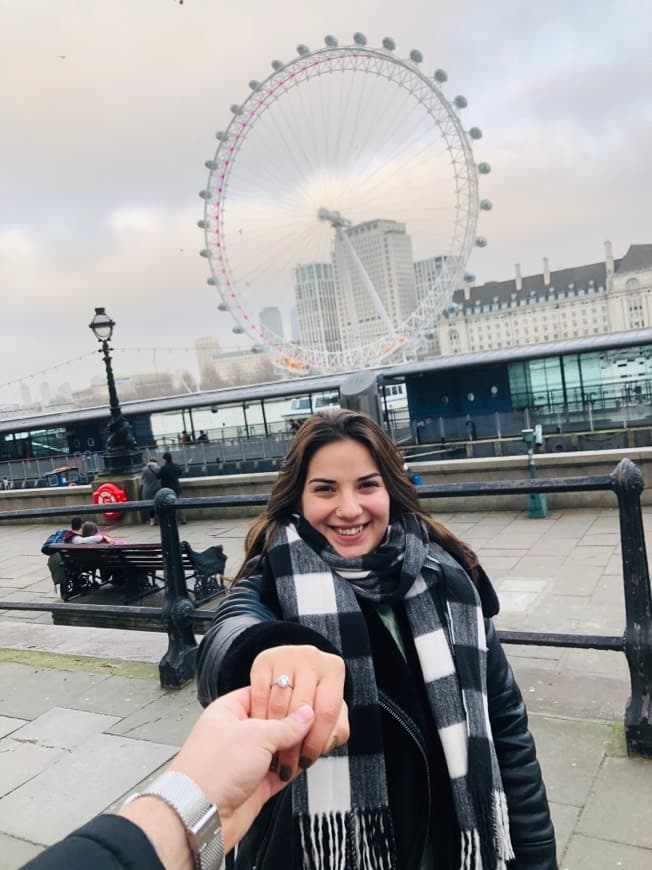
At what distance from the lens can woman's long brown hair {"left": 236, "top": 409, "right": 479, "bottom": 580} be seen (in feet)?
5.66

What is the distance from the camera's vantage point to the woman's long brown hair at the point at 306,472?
1.73 m

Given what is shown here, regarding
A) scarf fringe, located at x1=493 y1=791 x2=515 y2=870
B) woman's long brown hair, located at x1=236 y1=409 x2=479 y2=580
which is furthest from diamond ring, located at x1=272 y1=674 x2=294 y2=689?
scarf fringe, located at x1=493 y1=791 x2=515 y2=870

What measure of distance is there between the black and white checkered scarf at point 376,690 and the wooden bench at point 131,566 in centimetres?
519

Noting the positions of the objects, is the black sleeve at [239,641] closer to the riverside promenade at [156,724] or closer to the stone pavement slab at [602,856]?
the stone pavement slab at [602,856]

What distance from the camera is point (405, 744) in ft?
4.88

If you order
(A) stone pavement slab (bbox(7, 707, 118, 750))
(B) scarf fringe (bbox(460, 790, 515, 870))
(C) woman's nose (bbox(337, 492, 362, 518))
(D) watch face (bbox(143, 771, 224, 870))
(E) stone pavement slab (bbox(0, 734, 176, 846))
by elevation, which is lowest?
(E) stone pavement slab (bbox(0, 734, 176, 846))

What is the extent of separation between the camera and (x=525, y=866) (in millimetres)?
1650

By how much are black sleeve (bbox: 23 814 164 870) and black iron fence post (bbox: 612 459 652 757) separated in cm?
236

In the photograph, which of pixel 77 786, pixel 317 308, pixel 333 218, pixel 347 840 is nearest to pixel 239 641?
pixel 347 840

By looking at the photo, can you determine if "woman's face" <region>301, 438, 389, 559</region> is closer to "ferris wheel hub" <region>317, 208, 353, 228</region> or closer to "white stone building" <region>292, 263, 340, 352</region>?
"ferris wheel hub" <region>317, 208, 353, 228</region>

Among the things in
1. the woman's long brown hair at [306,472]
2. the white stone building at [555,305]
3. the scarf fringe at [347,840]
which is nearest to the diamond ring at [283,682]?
the scarf fringe at [347,840]

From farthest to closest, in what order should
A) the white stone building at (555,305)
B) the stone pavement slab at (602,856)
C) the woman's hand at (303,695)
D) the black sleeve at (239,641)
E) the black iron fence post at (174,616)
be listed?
the white stone building at (555,305) → the black iron fence post at (174,616) → the stone pavement slab at (602,856) → the black sleeve at (239,641) → the woman's hand at (303,695)

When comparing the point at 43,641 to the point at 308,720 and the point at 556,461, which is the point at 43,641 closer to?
the point at 308,720

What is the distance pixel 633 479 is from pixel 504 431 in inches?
576
